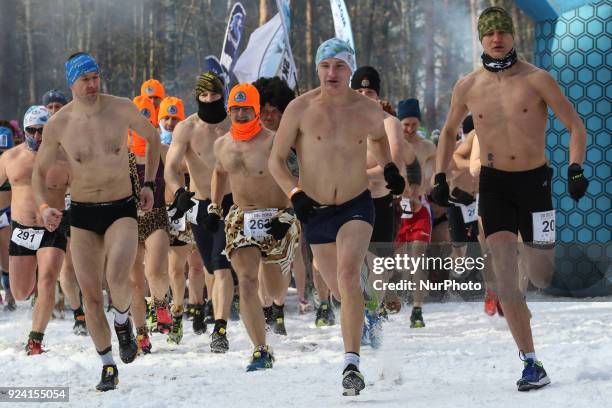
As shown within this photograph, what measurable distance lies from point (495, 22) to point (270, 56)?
306 inches

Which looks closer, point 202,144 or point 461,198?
point 202,144

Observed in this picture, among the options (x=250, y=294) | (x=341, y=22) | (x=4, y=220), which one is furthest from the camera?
(x=341, y=22)

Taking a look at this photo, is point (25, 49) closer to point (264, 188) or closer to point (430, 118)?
point (430, 118)

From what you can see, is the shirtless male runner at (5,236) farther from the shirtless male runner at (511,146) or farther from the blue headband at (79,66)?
the shirtless male runner at (511,146)

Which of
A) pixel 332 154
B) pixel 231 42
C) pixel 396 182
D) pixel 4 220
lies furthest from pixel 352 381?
pixel 231 42

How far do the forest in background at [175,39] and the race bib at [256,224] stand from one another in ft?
92.2

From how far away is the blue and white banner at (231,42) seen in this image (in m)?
14.5

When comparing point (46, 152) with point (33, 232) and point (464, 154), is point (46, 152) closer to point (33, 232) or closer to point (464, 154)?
point (33, 232)

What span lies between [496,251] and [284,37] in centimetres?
782

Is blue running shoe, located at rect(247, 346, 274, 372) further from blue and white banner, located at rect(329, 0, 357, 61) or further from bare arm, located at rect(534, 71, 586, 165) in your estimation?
blue and white banner, located at rect(329, 0, 357, 61)

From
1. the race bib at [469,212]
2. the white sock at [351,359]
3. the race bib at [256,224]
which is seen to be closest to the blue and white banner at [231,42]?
the race bib at [469,212]

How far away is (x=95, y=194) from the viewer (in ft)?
23.9

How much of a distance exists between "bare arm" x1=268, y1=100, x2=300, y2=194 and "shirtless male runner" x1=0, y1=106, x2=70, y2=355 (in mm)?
3056

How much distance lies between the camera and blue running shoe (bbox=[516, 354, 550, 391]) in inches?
239
